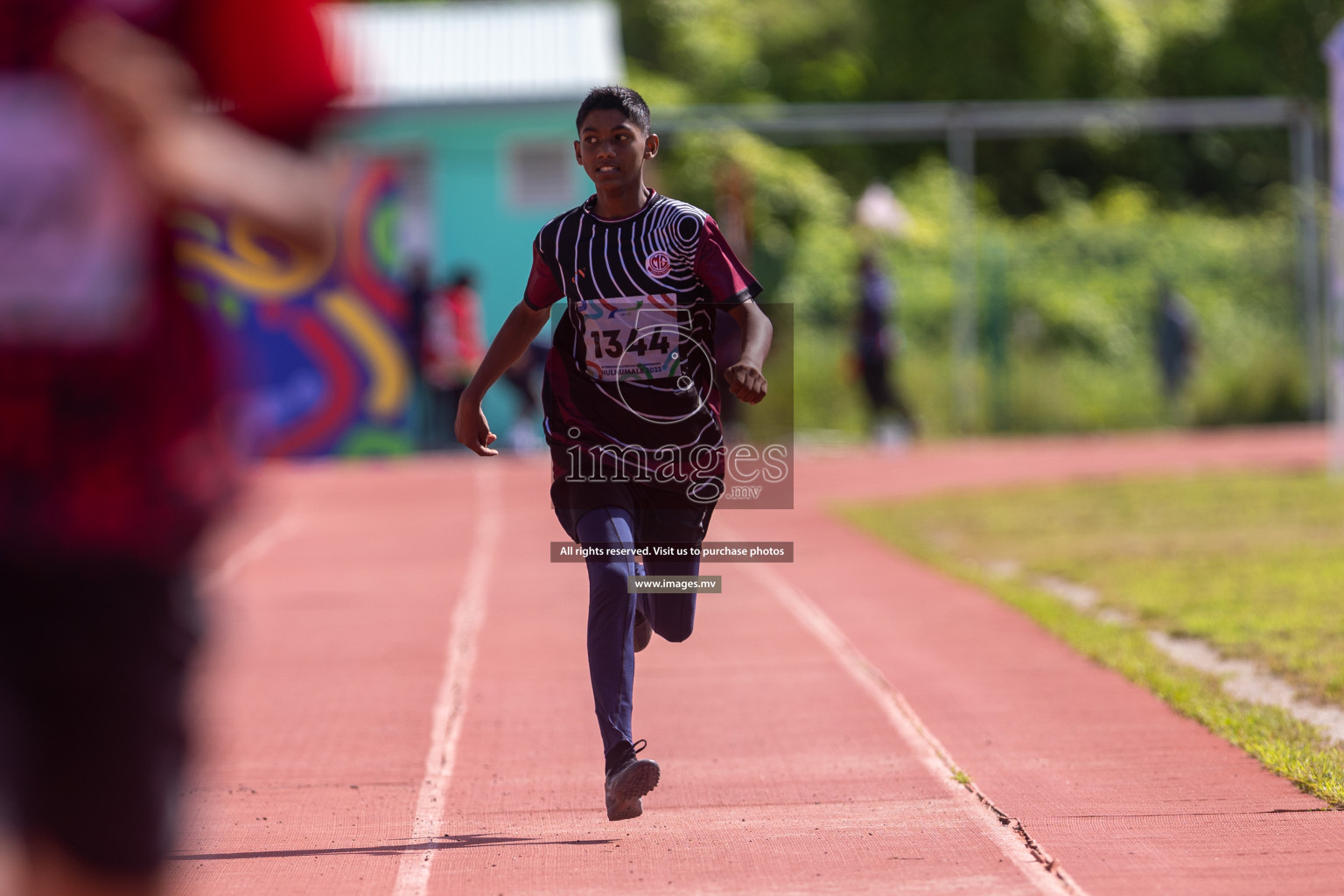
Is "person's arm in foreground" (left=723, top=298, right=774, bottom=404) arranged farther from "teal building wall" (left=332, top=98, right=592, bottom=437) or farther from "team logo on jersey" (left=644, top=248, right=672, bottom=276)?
"teal building wall" (left=332, top=98, right=592, bottom=437)

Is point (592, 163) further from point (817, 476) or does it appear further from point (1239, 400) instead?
point (1239, 400)

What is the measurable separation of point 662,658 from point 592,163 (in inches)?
148

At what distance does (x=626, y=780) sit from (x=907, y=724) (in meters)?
1.89

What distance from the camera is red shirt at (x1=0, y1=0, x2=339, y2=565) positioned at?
265 centimetres

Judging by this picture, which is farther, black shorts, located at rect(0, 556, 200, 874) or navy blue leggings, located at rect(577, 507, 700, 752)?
navy blue leggings, located at rect(577, 507, 700, 752)

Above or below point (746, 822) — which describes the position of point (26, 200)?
above

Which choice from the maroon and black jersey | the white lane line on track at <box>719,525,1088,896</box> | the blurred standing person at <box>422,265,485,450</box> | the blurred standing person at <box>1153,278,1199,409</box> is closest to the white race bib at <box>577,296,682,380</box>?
the maroon and black jersey

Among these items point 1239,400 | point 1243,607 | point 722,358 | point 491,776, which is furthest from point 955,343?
point 491,776

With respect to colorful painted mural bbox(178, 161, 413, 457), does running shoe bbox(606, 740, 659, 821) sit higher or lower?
lower

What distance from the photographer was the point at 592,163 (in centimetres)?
490

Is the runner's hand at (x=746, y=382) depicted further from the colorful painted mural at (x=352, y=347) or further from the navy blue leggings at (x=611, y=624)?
the colorful painted mural at (x=352, y=347)

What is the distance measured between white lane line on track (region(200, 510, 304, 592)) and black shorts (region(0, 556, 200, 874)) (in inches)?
314

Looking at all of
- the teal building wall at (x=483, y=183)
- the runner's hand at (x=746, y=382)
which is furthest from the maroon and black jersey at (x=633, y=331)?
the teal building wall at (x=483, y=183)

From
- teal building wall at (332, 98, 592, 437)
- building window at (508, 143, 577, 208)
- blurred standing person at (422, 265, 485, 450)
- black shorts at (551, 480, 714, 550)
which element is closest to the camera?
black shorts at (551, 480, 714, 550)
